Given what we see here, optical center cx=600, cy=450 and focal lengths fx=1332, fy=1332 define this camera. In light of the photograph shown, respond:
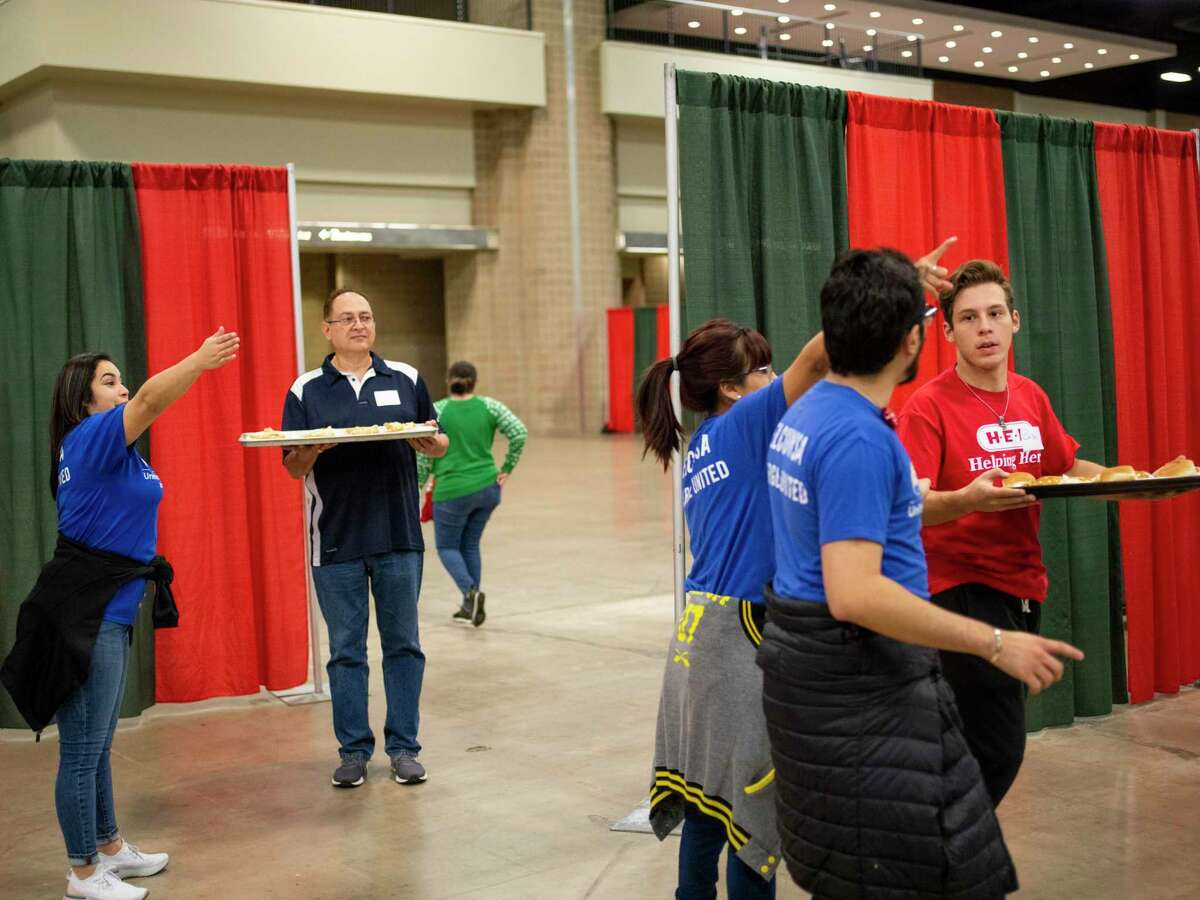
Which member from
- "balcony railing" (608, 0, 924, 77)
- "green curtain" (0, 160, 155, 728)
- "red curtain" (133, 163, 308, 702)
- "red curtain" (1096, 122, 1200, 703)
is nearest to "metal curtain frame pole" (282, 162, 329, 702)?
"red curtain" (133, 163, 308, 702)

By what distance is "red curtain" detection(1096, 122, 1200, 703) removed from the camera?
559 centimetres

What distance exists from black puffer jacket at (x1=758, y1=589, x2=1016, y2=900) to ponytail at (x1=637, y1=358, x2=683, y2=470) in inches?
35.5

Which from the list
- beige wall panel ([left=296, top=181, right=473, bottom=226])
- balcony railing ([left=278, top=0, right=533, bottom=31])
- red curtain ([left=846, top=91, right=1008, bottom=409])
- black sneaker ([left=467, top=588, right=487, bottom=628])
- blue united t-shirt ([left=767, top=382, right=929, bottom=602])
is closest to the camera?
blue united t-shirt ([left=767, top=382, right=929, bottom=602])

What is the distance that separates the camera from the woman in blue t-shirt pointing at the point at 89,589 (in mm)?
3646

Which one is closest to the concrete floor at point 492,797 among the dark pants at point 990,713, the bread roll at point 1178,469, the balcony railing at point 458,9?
the dark pants at point 990,713

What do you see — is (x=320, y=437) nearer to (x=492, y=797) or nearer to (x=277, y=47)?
(x=492, y=797)

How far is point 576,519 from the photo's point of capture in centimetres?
1219

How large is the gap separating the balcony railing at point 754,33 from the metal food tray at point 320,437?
1775 cm

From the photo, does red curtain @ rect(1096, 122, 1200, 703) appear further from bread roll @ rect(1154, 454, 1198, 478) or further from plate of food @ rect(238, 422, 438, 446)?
plate of food @ rect(238, 422, 438, 446)

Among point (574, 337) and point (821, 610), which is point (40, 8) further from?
point (821, 610)

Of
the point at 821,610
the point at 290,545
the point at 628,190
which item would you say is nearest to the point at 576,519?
the point at 290,545

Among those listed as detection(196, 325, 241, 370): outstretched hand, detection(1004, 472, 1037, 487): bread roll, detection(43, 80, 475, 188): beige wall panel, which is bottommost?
detection(1004, 472, 1037, 487): bread roll

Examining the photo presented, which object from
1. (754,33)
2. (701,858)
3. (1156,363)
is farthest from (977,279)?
(754,33)

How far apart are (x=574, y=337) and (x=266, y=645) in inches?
665
